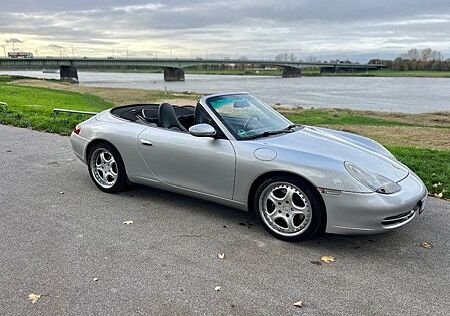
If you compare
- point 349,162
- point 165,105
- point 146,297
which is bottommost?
point 146,297

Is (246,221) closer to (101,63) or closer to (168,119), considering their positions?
(168,119)

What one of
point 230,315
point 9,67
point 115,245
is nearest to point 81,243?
point 115,245

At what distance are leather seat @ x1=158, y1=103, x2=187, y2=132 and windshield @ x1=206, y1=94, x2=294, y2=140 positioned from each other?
20.0 inches

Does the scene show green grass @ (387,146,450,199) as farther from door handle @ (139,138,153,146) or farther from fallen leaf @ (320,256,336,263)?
door handle @ (139,138,153,146)

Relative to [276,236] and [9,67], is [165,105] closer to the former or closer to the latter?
[276,236]

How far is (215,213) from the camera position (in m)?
4.45

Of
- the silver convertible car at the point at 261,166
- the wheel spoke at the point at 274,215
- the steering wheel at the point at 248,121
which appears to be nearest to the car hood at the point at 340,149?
the silver convertible car at the point at 261,166

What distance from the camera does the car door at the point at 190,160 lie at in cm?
400

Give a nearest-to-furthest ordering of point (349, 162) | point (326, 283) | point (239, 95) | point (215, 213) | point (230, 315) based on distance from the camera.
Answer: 1. point (230, 315)
2. point (326, 283)
3. point (349, 162)
4. point (215, 213)
5. point (239, 95)

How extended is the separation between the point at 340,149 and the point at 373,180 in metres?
0.51

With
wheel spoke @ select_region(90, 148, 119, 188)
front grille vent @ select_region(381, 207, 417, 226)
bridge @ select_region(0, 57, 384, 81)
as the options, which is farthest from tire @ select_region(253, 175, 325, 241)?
bridge @ select_region(0, 57, 384, 81)

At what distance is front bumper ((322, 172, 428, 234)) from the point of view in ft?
11.0

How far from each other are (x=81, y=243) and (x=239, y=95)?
7.76ft

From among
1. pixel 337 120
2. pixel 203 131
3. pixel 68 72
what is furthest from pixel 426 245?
pixel 68 72
